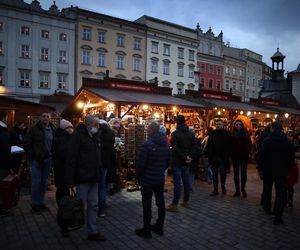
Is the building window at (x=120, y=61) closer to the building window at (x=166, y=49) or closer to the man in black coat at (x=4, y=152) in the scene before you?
the building window at (x=166, y=49)

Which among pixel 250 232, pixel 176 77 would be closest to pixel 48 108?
pixel 250 232

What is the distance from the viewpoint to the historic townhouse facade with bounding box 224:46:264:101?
54938 mm

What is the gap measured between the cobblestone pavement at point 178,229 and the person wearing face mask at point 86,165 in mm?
483

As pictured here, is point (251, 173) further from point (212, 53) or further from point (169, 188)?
point (212, 53)

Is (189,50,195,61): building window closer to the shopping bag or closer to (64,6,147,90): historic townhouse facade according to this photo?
(64,6,147,90): historic townhouse facade

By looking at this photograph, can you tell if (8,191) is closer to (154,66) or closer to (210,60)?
(154,66)

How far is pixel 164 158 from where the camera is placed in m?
4.48

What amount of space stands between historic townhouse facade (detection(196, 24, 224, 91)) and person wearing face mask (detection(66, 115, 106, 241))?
41941mm

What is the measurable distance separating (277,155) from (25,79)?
96.5ft

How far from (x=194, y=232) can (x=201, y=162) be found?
5017 mm

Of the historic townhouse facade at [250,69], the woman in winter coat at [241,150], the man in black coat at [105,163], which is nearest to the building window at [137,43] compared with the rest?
the historic townhouse facade at [250,69]

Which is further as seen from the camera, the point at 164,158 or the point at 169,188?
the point at 169,188

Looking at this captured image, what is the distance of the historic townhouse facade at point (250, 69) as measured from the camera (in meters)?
54.9

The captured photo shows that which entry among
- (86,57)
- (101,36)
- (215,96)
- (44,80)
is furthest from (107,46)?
(215,96)
